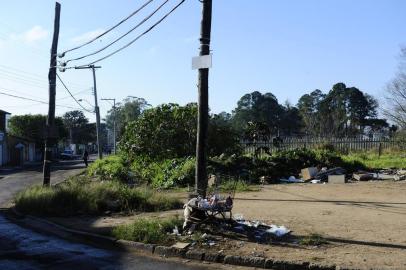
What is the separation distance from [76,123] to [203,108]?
12752 cm

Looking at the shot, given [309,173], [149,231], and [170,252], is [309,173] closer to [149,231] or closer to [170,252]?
[149,231]

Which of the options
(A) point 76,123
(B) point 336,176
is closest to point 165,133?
(B) point 336,176

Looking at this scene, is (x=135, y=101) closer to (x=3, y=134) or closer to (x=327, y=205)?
(x=3, y=134)

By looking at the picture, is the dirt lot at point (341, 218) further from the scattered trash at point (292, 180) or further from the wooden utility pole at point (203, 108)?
the scattered trash at point (292, 180)

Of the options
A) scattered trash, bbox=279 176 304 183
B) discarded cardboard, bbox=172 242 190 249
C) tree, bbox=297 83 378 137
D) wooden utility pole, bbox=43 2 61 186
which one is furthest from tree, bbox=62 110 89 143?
discarded cardboard, bbox=172 242 190 249

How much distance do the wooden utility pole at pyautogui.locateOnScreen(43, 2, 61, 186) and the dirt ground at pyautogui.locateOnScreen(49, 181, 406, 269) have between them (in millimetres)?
8051

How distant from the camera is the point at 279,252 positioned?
9.55 meters

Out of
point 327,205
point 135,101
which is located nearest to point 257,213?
point 327,205

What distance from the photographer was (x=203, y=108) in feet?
41.1

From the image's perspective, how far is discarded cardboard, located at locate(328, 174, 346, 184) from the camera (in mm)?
22672

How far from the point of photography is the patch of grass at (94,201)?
52.9 ft

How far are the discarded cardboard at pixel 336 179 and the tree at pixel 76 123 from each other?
115689 millimetres

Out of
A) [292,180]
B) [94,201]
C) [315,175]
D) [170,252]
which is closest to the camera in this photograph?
[170,252]

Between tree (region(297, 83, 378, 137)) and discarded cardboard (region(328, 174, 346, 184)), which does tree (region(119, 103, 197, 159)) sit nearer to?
discarded cardboard (region(328, 174, 346, 184))
